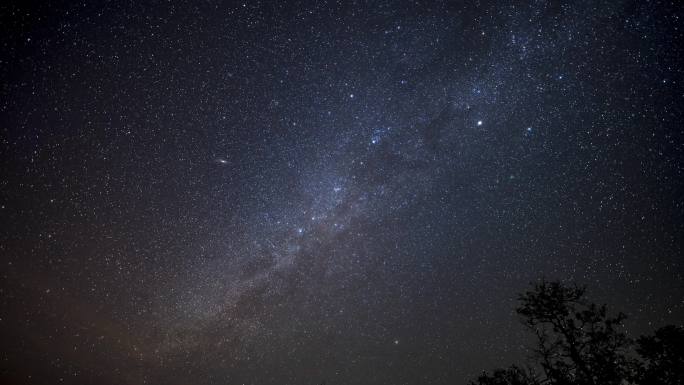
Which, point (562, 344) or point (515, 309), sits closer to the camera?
point (562, 344)

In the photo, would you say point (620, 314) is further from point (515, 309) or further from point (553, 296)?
point (515, 309)

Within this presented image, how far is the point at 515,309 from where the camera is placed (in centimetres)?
1373

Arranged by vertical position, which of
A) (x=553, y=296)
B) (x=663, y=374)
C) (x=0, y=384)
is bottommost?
(x=663, y=374)

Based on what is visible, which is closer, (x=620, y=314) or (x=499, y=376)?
(x=620, y=314)

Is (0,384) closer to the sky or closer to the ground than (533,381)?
closer to the sky

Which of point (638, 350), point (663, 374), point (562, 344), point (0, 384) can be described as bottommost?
point (663, 374)

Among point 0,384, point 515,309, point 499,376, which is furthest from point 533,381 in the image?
point 0,384

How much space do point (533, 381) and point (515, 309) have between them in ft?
9.90

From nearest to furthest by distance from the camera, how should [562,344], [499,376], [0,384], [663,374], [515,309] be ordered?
[663,374] < [562,344] < [515,309] < [499,376] < [0,384]

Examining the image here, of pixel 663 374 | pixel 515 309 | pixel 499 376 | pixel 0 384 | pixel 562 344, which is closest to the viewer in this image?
pixel 663 374

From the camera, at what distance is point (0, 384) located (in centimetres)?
6344

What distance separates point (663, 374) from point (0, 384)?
93.6 m

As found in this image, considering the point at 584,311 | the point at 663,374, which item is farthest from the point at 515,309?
the point at 663,374

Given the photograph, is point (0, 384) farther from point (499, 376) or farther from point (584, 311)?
point (584, 311)
